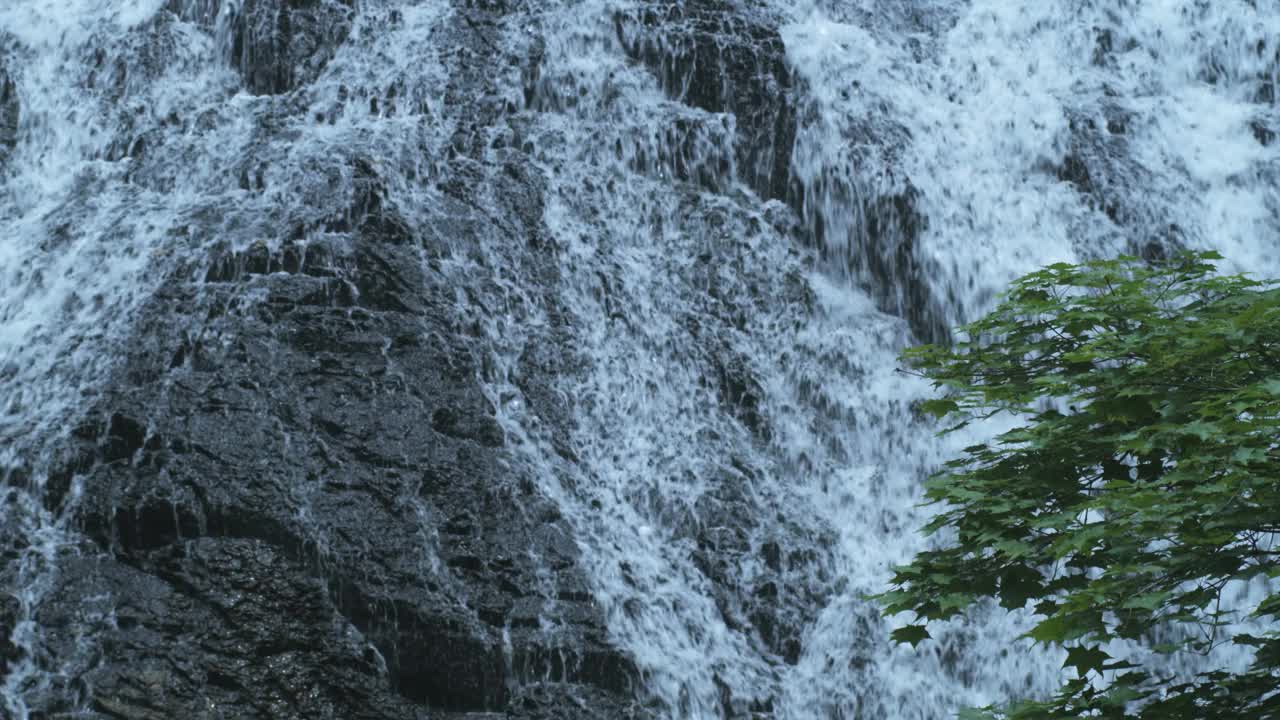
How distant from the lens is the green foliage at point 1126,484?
15.4 feet

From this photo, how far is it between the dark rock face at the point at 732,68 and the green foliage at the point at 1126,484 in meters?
7.71

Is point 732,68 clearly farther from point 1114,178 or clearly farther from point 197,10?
point 197,10

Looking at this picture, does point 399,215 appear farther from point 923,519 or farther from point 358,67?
point 923,519

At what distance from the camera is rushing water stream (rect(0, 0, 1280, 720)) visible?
35.1 ft

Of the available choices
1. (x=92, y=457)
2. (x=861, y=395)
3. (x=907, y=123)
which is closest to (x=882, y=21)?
(x=907, y=123)

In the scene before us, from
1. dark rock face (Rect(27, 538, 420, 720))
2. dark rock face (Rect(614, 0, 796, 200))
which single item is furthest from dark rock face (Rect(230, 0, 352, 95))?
dark rock face (Rect(27, 538, 420, 720))

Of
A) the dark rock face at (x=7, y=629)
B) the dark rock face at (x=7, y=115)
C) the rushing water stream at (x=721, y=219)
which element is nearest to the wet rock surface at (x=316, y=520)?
the dark rock face at (x=7, y=629)

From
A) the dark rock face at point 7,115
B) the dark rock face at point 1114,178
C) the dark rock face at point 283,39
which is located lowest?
the dark rock face at point 1114,178

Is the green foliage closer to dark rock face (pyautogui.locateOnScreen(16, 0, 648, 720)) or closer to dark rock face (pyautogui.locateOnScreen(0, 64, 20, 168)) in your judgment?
dark rock face (pyautogui.locateOnScreen(16, 0, 648, 720))

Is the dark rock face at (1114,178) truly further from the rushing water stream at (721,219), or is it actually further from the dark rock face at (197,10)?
the dark rock face at (197,10)

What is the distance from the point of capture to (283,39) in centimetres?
1378

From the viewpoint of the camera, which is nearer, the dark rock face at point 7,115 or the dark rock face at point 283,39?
the dark rock face at point 7,115

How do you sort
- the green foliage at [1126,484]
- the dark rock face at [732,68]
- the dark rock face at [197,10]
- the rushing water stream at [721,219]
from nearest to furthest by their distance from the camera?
the green foliage at [1126,484], the rushing water stream at [721,219], the dark rock face at [732,68], the dark rock face at [197,10]

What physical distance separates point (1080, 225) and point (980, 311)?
176 centimetres
